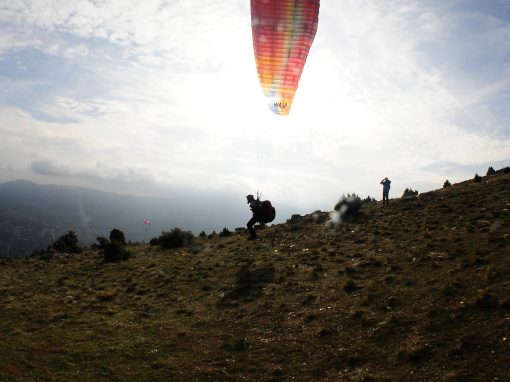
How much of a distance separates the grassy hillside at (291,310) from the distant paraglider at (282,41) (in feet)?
29.2

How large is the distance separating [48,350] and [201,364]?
5071 millimetres

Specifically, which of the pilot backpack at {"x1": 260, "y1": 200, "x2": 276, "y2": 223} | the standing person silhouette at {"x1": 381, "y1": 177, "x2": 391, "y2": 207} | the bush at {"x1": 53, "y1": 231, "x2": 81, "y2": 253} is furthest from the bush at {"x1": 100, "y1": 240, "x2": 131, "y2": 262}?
the standing person silhouette at {"x1": 381, "y1": 177, "x2": 391, "y2": 207}

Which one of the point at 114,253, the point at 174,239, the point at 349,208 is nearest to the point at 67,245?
the point at 114,253

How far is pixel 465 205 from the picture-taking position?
26875mm

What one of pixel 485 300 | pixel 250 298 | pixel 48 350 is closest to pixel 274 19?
pixel 250 298

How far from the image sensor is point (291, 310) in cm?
1531

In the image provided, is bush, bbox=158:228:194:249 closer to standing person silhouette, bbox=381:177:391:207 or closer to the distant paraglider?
the distant paraglider

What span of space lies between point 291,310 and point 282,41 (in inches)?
497

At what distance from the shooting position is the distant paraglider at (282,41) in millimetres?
19906

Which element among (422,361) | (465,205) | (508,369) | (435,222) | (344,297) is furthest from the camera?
(465,205)

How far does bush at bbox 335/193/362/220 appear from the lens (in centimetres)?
3086

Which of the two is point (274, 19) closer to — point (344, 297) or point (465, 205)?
point (344, 297)

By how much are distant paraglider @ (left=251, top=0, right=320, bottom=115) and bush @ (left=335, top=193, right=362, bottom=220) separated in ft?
36.7

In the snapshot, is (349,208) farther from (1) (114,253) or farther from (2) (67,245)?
(2) (67,245)
